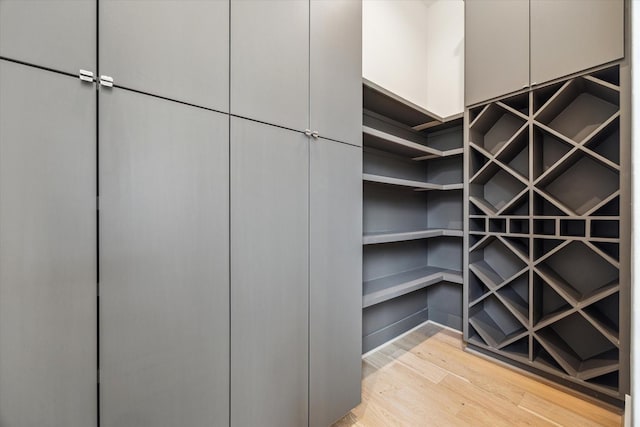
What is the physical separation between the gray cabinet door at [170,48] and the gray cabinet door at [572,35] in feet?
6.41

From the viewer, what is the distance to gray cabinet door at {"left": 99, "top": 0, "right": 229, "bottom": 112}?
2.28ft

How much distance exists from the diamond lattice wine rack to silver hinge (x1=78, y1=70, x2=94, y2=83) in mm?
2245

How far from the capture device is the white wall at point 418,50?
2143 mm

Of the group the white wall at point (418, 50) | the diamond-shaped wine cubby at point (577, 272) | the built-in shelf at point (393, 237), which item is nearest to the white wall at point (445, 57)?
the white wall at point (418, 50)

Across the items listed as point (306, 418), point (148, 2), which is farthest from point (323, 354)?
point (148, 2)

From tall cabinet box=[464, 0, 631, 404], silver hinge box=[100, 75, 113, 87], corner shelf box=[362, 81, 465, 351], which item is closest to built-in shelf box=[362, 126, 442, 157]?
corner shelf box=[362, 81, 465, 351]

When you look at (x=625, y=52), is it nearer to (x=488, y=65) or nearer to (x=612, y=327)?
(x=488, y=65)

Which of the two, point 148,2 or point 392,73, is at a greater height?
point 392,73

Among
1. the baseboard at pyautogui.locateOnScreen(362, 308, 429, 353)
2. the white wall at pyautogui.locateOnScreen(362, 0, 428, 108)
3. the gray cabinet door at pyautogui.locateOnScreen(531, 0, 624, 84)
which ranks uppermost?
the white wall at pyautogui.locateOnScreen(362, 0, 428, 108)

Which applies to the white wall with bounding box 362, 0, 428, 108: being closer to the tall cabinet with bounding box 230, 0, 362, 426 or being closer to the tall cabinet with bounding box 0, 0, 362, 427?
the tall cabinet with bounding box 230, 0, 362, 426

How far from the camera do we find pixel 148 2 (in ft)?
2.44

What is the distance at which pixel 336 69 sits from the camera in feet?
4.13

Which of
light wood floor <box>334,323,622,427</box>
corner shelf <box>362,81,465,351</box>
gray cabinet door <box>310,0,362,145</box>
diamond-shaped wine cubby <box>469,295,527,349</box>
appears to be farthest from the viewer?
corner shelf <box>362,81,465,351</box>

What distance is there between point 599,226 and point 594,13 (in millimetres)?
1279
